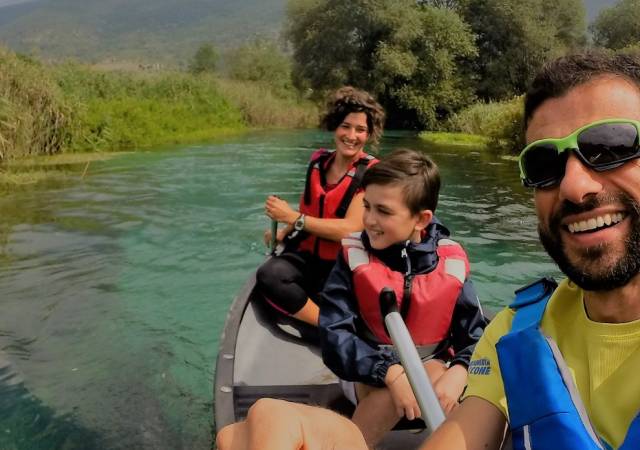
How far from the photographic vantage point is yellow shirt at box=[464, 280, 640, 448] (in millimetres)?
1082

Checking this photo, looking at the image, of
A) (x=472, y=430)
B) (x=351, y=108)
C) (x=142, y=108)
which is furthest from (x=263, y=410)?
(x=142, y=108)

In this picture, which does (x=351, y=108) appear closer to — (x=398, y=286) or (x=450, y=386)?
(x=398, y=286)

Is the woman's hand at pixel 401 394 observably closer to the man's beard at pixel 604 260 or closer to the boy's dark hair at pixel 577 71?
the man's beard at pixel 604 260

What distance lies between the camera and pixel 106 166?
36.6ft

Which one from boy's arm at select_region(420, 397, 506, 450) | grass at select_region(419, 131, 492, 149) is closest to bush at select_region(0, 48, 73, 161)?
boy's arm at select_region(420, 397, 506, 450)

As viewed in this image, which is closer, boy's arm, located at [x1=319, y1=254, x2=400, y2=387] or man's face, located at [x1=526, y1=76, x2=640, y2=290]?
man's face, located at [x1=526, y1=76, x2=640, y2=290]

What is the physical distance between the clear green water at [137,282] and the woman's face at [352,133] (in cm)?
143

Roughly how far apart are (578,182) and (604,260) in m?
0.14

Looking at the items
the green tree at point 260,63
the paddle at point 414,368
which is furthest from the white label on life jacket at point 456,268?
the green tree at point 260,63

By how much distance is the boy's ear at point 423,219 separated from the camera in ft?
7.13

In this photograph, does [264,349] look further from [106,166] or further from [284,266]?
[106,166]

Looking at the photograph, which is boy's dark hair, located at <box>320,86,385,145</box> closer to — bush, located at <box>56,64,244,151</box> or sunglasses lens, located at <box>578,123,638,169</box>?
sunglasses lens, located at <box>578,123,638,169</box>

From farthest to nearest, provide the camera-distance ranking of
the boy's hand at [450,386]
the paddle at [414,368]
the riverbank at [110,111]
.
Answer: the riverbank at [110,111] < the boy's hand at [450,386] < the paddle at [414,368]

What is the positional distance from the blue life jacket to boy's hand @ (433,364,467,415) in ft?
2.38
